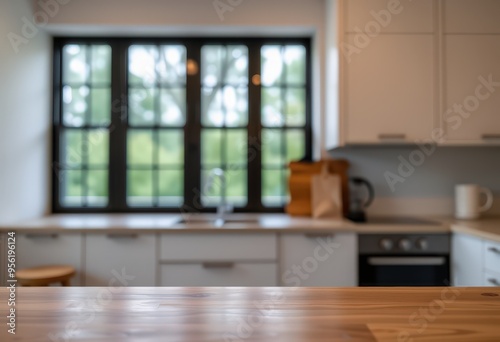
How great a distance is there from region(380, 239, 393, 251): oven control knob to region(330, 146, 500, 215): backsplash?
642 millimetres

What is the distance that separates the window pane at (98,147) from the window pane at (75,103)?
133mm

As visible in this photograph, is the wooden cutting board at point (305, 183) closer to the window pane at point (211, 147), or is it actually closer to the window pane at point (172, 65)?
the window pane at point (211, 147)

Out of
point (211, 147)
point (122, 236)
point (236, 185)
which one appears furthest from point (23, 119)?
point (236, 185)

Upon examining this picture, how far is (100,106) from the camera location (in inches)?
114

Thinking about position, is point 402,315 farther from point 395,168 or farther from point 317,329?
point 395,168

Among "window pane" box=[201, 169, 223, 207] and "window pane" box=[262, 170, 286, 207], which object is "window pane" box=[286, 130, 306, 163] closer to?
"window pane" box=[262, 170, 286, 207]

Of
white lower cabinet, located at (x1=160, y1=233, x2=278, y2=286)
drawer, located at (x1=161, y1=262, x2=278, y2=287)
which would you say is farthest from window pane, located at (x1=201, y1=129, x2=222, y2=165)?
drawer, located at (x1=161, y1=262, x2=278, y2=287)

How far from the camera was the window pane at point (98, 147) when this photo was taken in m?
2.89

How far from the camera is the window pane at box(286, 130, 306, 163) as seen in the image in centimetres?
293

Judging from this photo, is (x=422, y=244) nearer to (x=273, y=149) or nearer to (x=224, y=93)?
(x=273, y=149)

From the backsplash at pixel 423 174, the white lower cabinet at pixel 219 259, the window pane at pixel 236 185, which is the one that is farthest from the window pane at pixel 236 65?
the white lower cabinet at pixel 219 259

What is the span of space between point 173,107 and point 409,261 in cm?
201

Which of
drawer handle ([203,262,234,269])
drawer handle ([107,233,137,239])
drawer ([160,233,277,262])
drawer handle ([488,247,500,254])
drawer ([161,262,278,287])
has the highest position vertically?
drawer handle ([107,233,137,239])

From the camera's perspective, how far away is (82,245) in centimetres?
214
